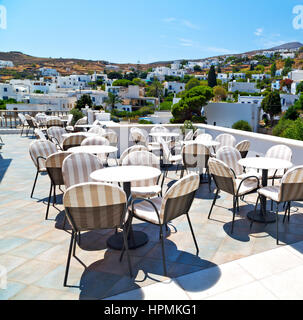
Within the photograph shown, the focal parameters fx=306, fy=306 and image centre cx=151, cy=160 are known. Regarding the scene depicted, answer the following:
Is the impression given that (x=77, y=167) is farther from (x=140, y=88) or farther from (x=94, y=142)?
(x=140, y=88)

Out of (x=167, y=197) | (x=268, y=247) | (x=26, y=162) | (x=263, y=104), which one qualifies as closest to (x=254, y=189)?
(x=268, y=247)

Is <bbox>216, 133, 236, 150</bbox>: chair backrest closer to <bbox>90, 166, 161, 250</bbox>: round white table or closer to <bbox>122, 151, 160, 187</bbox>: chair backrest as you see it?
<bbox>122, 151, 160, 187</bbox>: chair backrest

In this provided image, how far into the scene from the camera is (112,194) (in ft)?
7.13

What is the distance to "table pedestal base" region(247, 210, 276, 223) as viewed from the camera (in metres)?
3.48

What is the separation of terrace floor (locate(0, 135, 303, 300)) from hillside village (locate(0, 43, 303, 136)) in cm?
1577

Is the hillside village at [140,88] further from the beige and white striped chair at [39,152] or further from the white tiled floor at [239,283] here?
the white tiled floor at [239,283]

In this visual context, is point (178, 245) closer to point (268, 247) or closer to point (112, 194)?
point (268, 247)

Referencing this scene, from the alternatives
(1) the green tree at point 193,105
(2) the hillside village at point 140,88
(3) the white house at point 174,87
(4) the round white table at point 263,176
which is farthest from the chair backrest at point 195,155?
(3) the white house at point 174,87

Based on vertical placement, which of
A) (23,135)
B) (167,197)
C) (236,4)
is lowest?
(23,135)

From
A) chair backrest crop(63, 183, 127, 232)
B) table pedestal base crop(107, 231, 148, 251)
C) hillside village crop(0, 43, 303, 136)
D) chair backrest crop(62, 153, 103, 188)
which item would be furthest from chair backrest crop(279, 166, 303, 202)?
hillside village crop(0, 43, 303, 136)

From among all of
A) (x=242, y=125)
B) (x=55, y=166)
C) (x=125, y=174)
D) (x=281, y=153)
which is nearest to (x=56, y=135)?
(x=55, y=166)

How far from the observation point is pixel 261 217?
3.54 m
